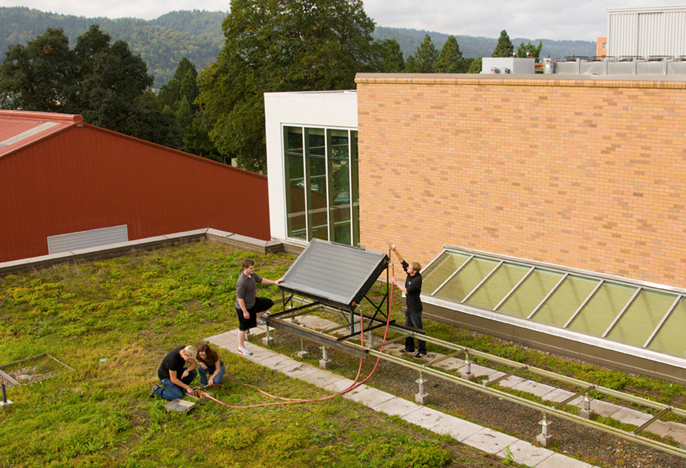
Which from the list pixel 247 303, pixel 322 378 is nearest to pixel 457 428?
pixel 322 378

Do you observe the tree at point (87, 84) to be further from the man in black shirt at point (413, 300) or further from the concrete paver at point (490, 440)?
the concrete paver at point (490, 440)

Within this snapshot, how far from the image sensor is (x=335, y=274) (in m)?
11.6

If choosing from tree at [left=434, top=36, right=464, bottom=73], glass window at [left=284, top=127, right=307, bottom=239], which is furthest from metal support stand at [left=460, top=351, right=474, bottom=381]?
tree at [left=434, top=36, right=464, bottom=73]

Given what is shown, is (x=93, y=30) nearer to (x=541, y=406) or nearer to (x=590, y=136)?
(x=590, y=136)

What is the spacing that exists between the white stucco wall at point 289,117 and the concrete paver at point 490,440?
1035cm

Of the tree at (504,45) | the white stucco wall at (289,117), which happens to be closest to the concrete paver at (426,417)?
the white stucco wall at (289,117)

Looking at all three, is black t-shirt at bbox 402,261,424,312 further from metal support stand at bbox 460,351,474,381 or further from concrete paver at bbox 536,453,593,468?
concrete paver at bbox 536,453,593,468

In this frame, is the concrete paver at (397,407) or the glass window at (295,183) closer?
the concrete paver at (397,407)

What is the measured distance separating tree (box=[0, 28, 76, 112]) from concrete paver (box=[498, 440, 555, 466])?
163 feet

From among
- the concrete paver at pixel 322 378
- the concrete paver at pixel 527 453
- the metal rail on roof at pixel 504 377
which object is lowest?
the concrete paver at pixel 322 378

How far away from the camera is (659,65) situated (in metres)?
14.3

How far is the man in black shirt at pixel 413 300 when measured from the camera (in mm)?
10820

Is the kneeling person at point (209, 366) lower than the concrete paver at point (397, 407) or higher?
higher

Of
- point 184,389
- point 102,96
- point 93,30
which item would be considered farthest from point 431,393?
point 93,30
